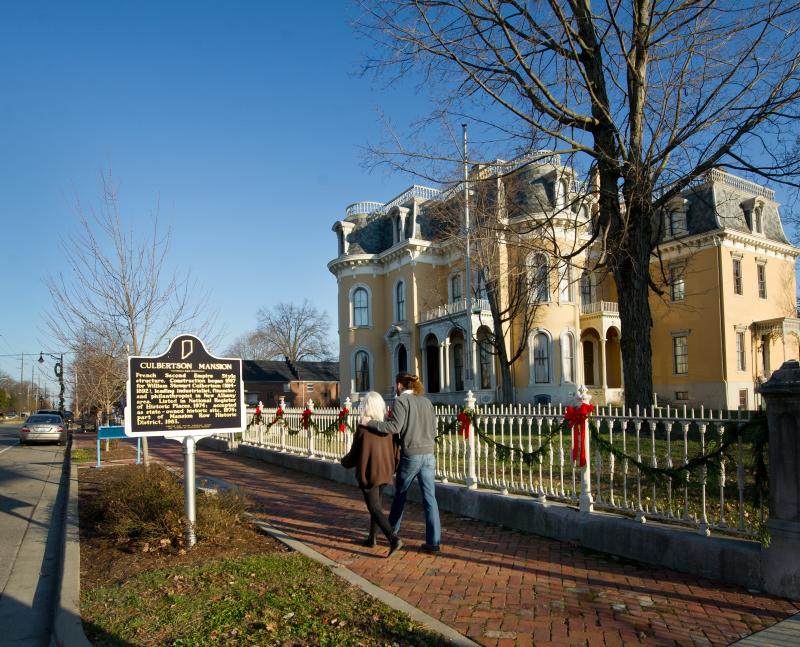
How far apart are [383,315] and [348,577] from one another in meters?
30.0

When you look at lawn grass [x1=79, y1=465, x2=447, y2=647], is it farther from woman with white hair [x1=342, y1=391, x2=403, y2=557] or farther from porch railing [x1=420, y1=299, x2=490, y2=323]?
porch railing [x1=420, y1=299, x2=490, y2=323]

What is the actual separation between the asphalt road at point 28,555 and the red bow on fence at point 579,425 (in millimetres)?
5009

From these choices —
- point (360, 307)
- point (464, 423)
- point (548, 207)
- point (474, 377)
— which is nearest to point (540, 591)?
point (464, 423)

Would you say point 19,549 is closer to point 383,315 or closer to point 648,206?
point 648,206

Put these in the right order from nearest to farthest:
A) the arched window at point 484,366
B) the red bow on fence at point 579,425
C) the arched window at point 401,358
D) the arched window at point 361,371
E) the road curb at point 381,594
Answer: the road curb at point 381,594
the red bow on fence at point 579,425
the arched window at point 484,366
the arched window at point 401,358
the arched window at point 361,371

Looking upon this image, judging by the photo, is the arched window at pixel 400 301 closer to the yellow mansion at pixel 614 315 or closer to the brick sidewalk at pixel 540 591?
the yellow mansion at pixel 614 315

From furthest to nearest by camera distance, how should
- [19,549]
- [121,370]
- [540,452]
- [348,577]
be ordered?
1. [121,370]
2. [19,549]
3. [540,452]
4. [348,577]

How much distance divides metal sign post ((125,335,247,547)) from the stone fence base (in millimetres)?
2883

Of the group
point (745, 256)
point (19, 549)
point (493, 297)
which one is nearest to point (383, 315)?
point (493, 297)

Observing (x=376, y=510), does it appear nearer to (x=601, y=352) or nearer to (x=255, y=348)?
(x=601, y=352)

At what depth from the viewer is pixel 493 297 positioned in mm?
20984

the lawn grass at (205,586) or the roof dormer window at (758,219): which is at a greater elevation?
the roof dormer window at (758,219)

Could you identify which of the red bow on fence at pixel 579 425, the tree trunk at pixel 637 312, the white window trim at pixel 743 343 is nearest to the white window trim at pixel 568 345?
the white window trim at pixel 743 343

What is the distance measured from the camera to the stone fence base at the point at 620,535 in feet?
16.7
